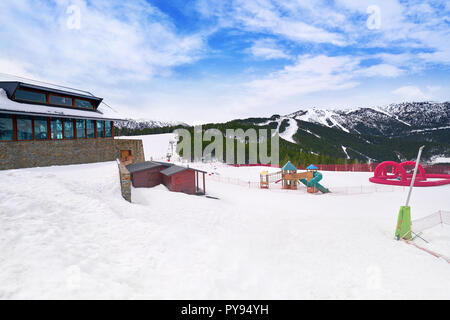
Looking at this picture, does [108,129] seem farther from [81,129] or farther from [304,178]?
[304,178]

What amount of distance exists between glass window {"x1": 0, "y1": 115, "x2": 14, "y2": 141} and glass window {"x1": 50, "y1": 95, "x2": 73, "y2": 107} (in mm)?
4379

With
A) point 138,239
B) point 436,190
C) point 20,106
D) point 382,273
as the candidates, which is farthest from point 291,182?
point 20,106

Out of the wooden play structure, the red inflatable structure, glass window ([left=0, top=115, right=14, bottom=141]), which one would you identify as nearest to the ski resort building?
glass window ([left=0, top=115, right=14, bottom=141])

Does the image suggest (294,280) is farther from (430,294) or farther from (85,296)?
(85,296)

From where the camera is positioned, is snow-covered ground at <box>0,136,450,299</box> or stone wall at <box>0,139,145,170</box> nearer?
snow-covered ground at <box>0,136,450,299</box>

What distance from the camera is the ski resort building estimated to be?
54.8 feet

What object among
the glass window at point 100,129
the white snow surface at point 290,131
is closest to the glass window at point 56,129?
the glass window at point 100,129

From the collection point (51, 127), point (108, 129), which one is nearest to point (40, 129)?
point (51, 127)

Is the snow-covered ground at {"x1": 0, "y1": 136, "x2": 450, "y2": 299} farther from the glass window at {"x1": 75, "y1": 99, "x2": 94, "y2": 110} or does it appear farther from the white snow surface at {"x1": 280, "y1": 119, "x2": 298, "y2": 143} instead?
the white snow surface at {"x1": 280, "y1": 119, "x2": 298, "y2": 143}

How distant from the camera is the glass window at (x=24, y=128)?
1725cm

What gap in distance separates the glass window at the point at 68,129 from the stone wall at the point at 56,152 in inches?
29.6

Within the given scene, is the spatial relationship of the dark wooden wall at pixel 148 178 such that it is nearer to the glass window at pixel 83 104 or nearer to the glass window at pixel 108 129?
the glass window at pixel 108 129

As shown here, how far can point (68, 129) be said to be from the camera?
2075 centimetres

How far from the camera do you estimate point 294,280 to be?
639 cm
